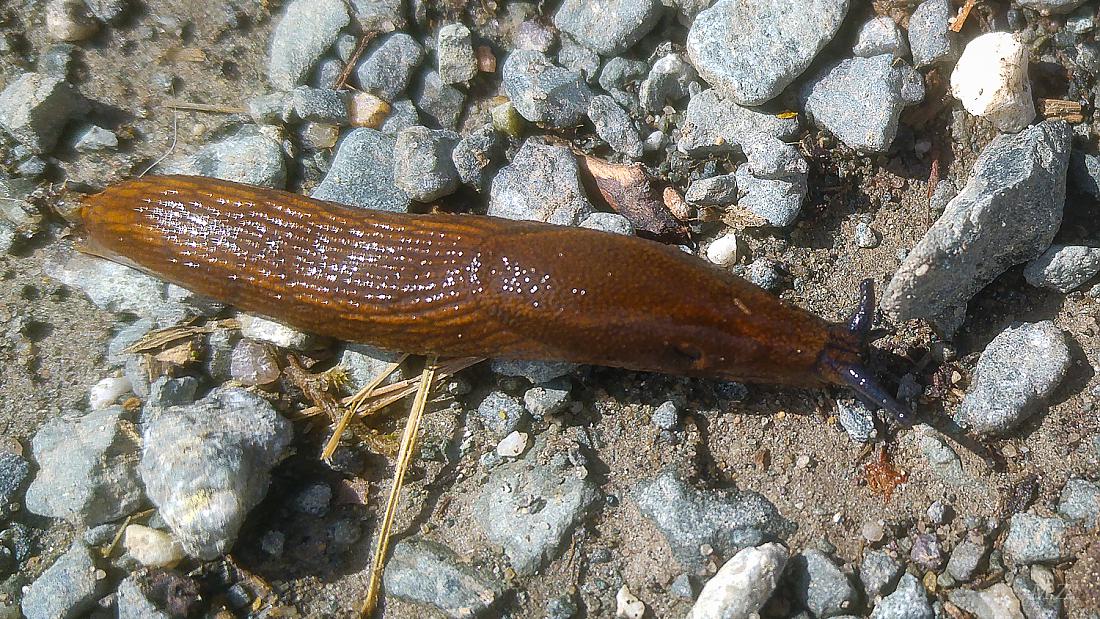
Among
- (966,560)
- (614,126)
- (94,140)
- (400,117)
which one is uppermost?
(614,126)

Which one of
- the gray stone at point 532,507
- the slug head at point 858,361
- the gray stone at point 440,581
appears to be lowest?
the gray stone at point 440,581

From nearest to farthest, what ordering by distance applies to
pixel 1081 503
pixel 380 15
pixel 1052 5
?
pixel 1081 503
pixel 1052 5
pixel 380 15

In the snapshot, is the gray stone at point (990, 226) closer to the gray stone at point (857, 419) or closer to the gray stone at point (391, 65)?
the gray stone at point (857, 419)

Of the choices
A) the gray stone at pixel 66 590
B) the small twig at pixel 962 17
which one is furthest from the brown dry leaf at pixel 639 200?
the gray stone at pixel 66 590

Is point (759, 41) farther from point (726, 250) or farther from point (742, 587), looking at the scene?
point (742, 587)

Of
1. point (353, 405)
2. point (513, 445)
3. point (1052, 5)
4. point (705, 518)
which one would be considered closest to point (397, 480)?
point (353, 405)
